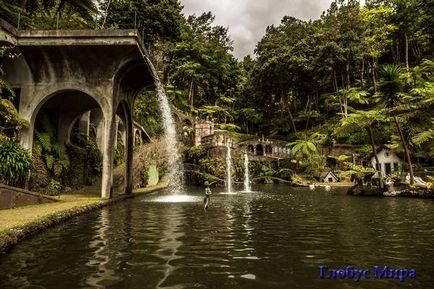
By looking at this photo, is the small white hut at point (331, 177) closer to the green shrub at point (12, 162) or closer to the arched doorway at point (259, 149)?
the arched doorway at point (259, 149)

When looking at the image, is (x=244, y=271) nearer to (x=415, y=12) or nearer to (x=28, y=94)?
(x=28, y=94)

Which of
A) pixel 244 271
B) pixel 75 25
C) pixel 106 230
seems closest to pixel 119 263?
pixel 244 271

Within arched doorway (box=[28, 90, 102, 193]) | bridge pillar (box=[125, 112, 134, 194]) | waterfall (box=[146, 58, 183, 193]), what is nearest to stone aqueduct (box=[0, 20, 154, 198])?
arched doorway (box=[28, 90, 102, 193])

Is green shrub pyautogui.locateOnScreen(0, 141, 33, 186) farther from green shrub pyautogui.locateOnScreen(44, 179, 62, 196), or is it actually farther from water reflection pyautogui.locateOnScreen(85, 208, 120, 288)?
water reflection pyautogui.locateOnScreen(85, 208, 120, 288)

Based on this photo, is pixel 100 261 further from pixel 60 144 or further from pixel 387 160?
pixel 387 160

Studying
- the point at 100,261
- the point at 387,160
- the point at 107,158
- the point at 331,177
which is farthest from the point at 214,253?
the point at 387,160

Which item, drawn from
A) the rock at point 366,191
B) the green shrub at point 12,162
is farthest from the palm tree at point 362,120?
the green shrub at point 12,162

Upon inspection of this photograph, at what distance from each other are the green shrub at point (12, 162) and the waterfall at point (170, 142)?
8.27 metres

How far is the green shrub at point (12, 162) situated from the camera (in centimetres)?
1504

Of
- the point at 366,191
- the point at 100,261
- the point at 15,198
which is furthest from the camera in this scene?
the point at 366,191

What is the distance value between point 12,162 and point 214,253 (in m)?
11.9

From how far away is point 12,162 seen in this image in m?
15.2

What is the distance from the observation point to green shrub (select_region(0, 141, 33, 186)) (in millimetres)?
15039

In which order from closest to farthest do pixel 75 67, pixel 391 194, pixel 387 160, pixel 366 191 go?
pixel 75 67
pixel 391 194
pixel 366 191
pixel 387 160
